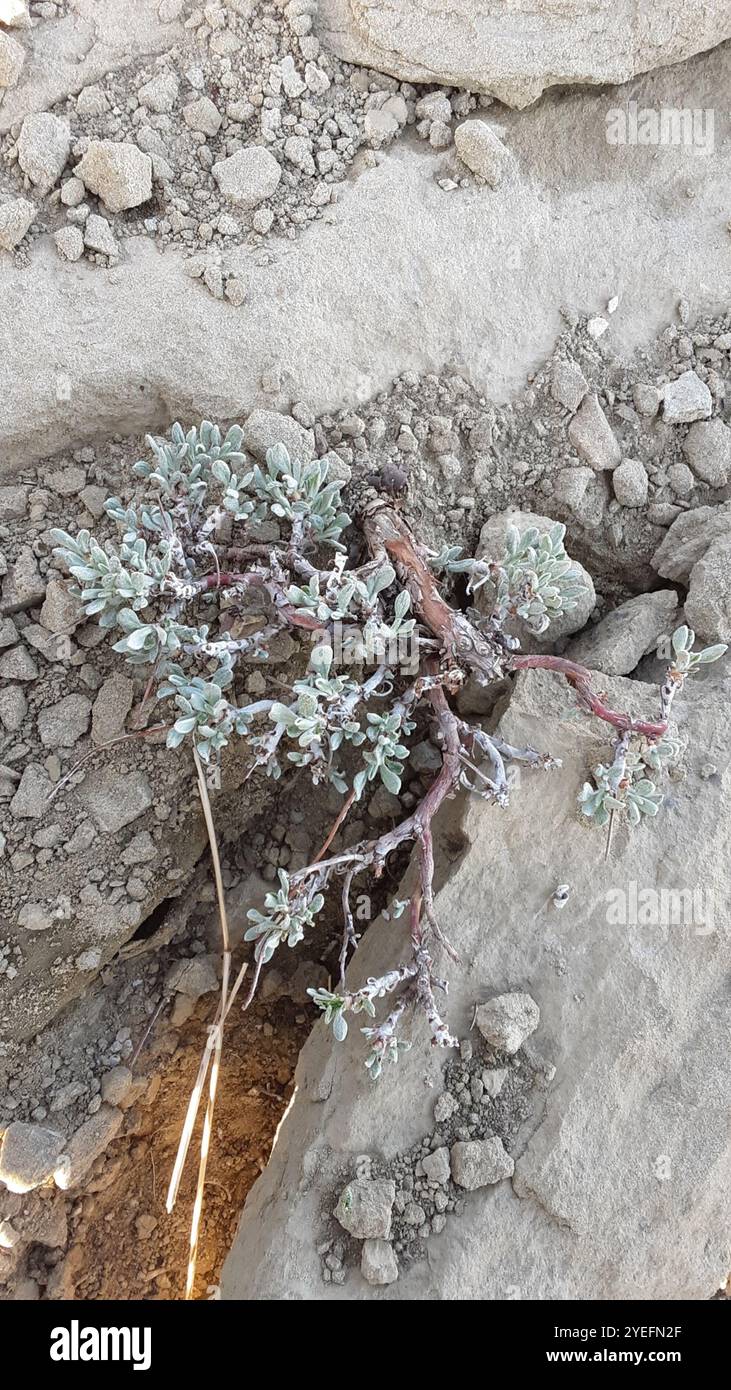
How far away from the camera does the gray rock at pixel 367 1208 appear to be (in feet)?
7.67

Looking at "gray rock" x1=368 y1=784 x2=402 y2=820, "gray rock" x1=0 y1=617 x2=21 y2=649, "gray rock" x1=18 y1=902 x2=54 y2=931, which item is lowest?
"gray rock" x1=18 y1=902 x2=54 y2=931

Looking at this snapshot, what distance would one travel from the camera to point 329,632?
8.00 ft

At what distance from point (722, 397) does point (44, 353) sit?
2.12 metres

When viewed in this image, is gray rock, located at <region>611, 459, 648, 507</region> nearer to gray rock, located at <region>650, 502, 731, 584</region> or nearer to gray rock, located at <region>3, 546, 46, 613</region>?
gray rock, located at <region>650, 502, 731, 584</region>

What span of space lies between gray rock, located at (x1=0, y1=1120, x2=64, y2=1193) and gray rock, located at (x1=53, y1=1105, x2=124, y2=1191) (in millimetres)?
65

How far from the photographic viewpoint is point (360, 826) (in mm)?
3164

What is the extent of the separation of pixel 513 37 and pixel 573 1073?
3041 millimetres

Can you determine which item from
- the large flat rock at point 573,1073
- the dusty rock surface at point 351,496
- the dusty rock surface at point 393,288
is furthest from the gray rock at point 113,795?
the dusty rock surface at point 393,288

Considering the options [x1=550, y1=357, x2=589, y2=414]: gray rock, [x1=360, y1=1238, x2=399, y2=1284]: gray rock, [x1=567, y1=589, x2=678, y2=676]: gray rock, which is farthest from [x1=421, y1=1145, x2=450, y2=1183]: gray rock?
[x1=550, y1=357, x2=589, y2=414]: gray rock

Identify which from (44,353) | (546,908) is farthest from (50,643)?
(546,908)

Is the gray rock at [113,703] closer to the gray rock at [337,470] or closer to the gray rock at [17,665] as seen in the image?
the gray rock at [17,665]

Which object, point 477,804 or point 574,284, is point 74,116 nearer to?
point 574,284

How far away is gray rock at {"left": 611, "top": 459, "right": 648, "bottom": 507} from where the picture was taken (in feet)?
9.71

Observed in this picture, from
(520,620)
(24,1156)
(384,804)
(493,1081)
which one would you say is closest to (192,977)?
(24,1156)
